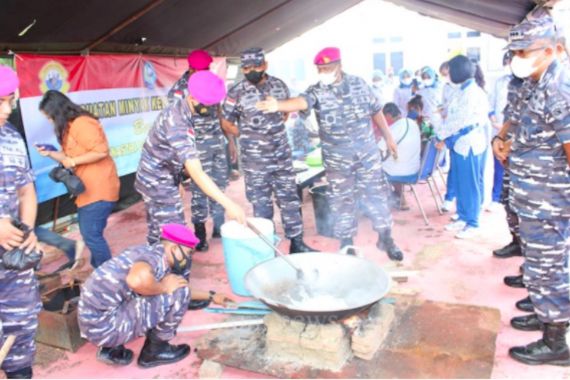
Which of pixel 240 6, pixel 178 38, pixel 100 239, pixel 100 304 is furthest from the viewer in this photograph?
pixel 178 38

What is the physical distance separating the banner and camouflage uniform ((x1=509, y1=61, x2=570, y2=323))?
4.63m

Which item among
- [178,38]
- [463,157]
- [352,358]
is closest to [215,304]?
Result: [352,358]

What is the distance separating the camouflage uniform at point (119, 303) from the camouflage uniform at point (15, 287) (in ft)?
0.91

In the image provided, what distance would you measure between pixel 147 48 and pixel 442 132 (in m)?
4.25

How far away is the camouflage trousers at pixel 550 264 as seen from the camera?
2.63 metres

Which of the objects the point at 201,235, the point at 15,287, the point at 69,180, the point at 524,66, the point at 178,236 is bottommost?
the point at 201,235

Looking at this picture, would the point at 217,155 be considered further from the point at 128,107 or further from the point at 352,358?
the point at 352,358

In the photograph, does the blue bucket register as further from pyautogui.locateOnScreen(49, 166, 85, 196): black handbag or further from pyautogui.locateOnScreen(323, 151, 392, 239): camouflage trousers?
pyautogui.locateOnScreen(49, 166, 85, 196): black handbag

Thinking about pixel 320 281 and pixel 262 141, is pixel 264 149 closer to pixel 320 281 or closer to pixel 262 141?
pixel 262 141

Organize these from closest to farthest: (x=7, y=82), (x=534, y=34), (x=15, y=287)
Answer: (x=7, y=82) → (x=15, y=287) → (x=534, y=34)

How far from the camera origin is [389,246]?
4625mm

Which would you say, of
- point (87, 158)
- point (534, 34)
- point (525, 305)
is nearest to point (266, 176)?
point (87, 158)

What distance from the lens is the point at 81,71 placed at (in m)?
5.69

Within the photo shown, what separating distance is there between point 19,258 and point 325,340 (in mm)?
1613
